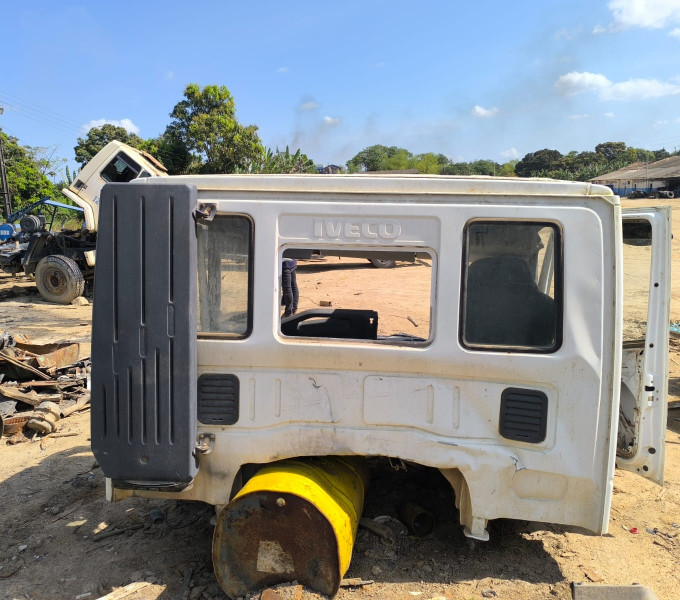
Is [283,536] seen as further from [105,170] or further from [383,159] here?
[383,159]

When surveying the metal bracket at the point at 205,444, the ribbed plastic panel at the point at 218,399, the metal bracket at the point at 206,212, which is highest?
the metal bracket at the point at 206,212

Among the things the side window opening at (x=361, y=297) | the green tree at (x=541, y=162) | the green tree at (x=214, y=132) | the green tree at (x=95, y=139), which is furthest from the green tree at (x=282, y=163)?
the green tree at (x=541, y=162)

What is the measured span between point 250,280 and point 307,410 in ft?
2.39

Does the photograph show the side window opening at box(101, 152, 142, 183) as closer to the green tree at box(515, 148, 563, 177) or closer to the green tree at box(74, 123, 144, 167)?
the green tree at box(74, 123, 144, 167)

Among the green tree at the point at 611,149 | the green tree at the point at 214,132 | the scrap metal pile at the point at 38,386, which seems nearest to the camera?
the scrap metal pile at the point at 38,386

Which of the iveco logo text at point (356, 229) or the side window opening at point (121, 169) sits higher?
the side window opening at point (121, 169)

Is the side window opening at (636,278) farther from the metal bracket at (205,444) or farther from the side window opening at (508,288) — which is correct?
the metal bracket at (205,444)

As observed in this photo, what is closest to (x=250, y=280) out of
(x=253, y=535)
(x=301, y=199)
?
(x=301, y=199)

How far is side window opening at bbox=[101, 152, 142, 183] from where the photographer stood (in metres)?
12.6

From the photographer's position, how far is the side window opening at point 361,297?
3557 mm

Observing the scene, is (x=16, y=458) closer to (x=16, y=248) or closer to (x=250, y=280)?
(x=250, y=280)

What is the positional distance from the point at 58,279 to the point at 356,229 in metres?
12.5

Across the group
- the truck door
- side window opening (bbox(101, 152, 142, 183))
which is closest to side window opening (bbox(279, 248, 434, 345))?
the truck door

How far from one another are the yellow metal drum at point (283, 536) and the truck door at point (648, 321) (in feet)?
→ 5.41
